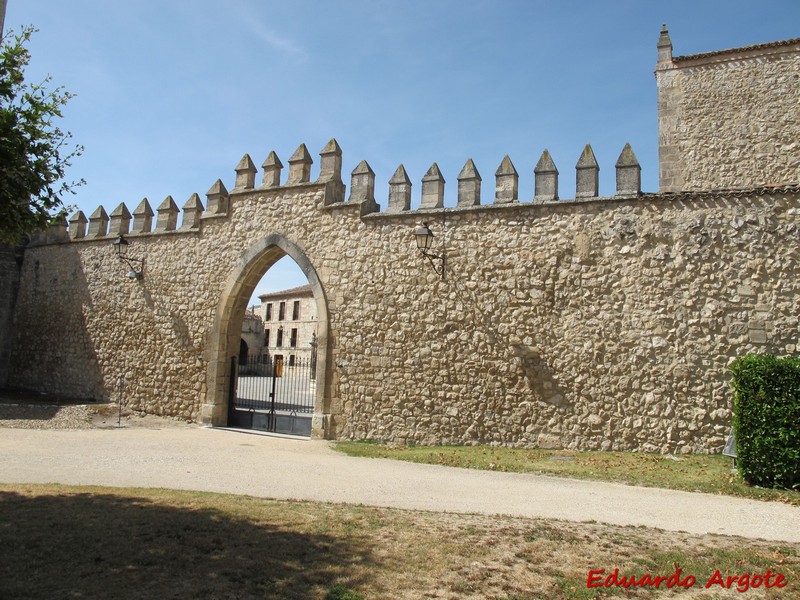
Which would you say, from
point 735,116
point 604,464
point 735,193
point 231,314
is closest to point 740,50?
point 735,116

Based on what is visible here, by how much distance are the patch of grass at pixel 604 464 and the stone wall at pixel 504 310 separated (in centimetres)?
42

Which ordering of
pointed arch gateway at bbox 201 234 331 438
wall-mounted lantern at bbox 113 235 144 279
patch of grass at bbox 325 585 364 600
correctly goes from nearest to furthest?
patch of grass at bbox 325 585 364 600 → pointed arch gateway at bbox 201 234 331 438 → wall-mounted lantern at bbox 113 235 144 279

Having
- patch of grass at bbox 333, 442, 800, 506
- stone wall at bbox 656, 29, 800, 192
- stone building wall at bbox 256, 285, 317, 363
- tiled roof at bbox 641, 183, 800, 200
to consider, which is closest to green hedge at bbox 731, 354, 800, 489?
patch of grass at bbox 333, 442, 800, 506

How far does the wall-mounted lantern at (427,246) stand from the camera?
1121 centimetres

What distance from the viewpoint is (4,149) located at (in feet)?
16.5

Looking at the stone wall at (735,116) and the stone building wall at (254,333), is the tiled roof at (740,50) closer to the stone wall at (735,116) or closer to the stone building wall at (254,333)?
the stone wall at (735,116)

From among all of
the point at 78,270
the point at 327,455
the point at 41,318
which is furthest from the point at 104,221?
the point at 327,455

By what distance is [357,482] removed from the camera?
295 inches

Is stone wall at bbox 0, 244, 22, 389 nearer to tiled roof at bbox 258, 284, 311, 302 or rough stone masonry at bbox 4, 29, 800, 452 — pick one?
rough stone masonry at bbox 4, 29, 800, 452

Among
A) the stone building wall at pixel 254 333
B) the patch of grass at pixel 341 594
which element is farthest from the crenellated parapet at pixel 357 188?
the stone building wall at pixel 254 333

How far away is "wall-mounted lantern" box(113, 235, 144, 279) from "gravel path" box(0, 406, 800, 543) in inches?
202

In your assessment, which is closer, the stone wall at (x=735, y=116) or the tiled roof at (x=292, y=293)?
the stone wall at (x=735, y=116)

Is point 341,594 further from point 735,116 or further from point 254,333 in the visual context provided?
point 254,333

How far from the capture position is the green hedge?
23.8 feet
